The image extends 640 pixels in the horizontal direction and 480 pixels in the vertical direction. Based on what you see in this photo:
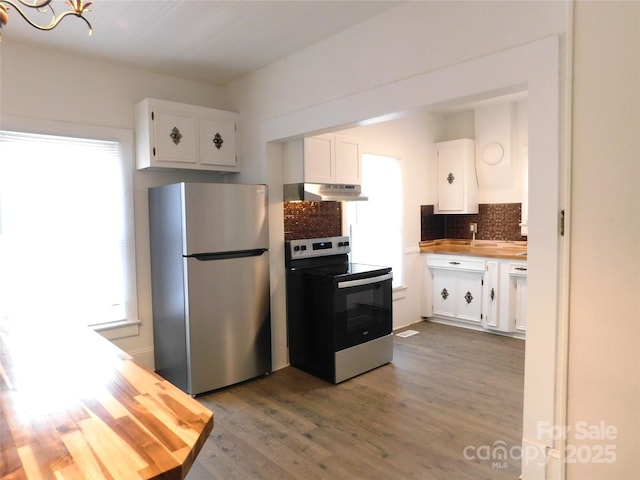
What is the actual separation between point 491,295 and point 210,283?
3.02m

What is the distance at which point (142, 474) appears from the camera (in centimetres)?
86

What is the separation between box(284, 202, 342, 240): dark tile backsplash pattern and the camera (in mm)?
3898

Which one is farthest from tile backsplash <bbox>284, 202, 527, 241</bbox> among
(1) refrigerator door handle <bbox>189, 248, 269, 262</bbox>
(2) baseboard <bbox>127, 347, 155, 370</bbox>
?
(2) baseboard <bbox>127, 347, 155, 370</bbox>

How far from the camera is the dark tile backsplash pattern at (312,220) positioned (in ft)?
12.8

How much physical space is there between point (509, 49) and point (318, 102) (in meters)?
1.40

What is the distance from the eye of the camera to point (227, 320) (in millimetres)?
3311

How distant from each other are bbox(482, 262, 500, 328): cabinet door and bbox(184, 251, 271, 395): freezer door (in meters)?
A: 2.48

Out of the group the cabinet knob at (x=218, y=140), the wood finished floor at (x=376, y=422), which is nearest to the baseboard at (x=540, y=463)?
the wood finished floor at (x=376, y=422)

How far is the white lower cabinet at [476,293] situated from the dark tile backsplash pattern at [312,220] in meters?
1.50

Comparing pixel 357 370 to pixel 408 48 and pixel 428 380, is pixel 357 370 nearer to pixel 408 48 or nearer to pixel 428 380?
pixel 428 380

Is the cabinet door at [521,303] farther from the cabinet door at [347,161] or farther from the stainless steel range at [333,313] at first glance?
the cabinet door at [347,161]

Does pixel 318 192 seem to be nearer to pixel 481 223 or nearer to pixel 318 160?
pixel 318 160

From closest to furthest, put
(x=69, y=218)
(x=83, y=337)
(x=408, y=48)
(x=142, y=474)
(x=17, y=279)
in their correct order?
1. (x=142, y=474)
2. (x=83, y=337)
3. (x=408, y=48)
4. (x=17, y=279)
5. (x=69, y=218)

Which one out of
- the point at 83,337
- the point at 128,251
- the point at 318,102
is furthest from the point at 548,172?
the point at 128,251
